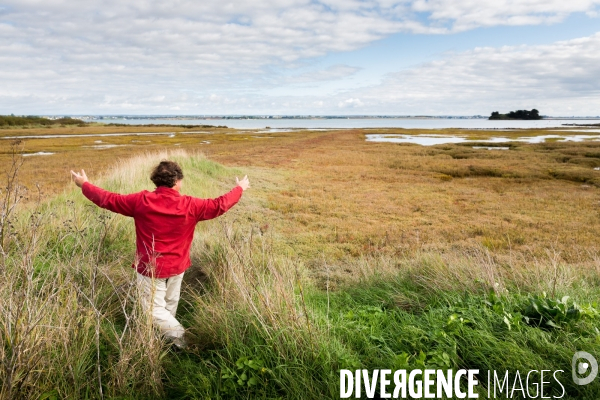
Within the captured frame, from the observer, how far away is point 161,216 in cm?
408

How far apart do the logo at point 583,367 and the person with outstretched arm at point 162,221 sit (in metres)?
3.44

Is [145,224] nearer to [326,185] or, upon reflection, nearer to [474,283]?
[474,283]

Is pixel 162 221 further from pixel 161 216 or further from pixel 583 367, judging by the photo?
pixel 583 367

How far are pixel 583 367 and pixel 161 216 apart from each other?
13.4 feet

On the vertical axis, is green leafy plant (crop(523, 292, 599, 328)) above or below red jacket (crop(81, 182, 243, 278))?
below

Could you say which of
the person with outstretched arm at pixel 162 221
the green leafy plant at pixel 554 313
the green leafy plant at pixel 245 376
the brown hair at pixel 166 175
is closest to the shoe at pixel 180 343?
the person with outstretched arm at pixel 162 221

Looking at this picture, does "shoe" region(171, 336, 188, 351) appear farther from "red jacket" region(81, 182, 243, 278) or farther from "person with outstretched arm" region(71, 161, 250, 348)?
"red jacket" region(81, 182, 243, 278)

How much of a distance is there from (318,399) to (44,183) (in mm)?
20716

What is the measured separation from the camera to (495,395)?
3029 mm

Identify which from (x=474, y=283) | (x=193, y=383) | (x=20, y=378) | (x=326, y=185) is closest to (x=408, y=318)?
(x=474, y=283)

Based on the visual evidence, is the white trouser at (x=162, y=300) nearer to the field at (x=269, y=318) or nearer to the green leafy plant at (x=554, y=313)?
the field at (x=269, y=318)

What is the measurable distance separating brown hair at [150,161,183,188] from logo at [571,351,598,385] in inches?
160

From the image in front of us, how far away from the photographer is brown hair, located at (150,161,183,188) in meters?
4.07

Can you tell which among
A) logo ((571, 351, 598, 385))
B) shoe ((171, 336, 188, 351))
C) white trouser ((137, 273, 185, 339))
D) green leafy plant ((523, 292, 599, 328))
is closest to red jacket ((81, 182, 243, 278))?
white trouser ((137, 273, 185, 339))
